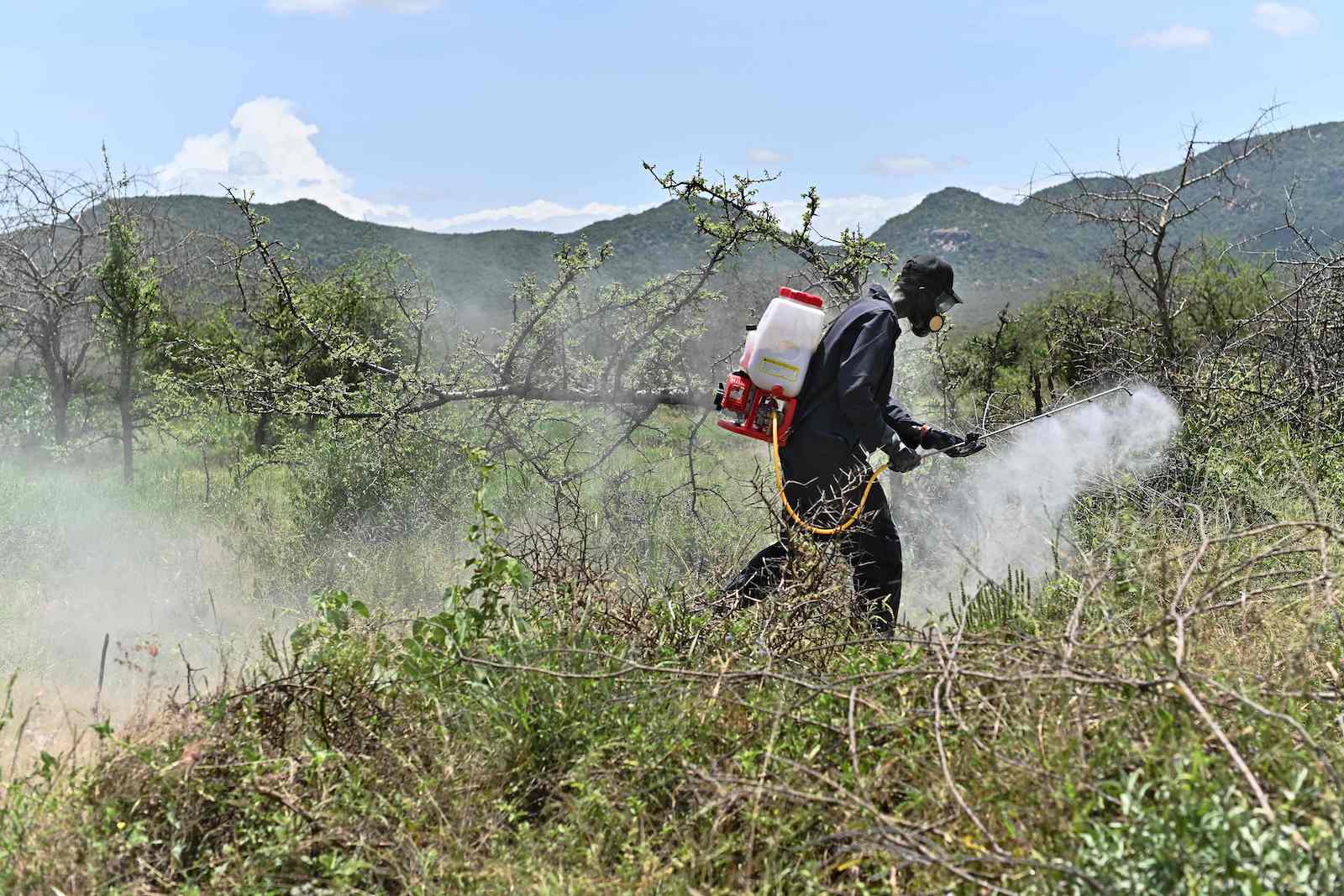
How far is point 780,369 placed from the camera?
4.56 meters

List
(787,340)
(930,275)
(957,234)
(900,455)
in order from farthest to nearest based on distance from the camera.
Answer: (957,234)
(930,275)
(787,340)
(900,455)

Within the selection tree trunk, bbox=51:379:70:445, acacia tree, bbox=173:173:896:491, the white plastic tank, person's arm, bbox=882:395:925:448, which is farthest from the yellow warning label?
tree trunk, bbox=51:379:70:445

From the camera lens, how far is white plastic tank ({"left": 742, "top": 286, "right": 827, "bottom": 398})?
14.8 feet

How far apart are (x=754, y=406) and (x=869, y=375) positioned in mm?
587

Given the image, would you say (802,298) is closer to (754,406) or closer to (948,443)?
(754,406)

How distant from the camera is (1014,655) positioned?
8.71 feet

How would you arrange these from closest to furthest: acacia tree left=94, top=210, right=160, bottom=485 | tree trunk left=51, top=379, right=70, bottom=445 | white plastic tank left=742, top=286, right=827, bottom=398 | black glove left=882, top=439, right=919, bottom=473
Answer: black glove left=882, top=439, right=919, bottom=473 < white plastic tank left=742, top=286, right=827, bottom=398 < acacia tree left=94, top=210, right=160, bottom=485 < tree trunk left=51, top=379, right=70, bottom=445

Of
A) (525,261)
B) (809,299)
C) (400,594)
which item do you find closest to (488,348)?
(400,594)

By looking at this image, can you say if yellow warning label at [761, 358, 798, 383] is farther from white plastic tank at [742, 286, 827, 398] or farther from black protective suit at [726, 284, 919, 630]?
black protective suit at [726, 284, 919, 630]

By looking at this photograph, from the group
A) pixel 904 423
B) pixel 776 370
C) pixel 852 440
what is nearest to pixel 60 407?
pixel 776 370

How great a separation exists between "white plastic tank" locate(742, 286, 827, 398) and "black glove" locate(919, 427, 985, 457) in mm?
624

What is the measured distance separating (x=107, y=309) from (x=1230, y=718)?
31.7 feet

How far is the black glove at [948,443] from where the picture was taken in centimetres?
455

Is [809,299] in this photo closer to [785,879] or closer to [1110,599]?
[1110,599]
